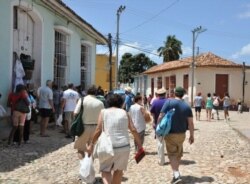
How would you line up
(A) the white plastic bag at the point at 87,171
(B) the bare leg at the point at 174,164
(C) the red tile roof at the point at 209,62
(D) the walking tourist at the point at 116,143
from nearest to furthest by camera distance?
(D) the walking tourist at the point at 116,143
(A) the white plastic bag at the point at 87,171
(B) the bare leg at the point at 174,164
(C) the red tile roof at the point at 209,62

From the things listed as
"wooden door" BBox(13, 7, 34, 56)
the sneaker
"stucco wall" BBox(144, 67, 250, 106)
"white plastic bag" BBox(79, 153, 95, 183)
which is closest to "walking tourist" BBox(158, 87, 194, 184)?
the sneaker

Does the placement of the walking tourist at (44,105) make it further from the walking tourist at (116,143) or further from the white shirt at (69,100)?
the walking tourist at (116,143)

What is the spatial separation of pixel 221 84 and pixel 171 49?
91.1 ft

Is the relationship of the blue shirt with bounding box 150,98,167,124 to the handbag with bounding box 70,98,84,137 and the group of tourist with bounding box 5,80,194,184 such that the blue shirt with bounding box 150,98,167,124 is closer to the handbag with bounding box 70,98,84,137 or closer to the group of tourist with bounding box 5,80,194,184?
the group of tourist with bounding box 5,80,194,184

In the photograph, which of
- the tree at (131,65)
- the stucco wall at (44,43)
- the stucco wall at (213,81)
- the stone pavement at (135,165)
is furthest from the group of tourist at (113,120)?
the tree at (131,65)

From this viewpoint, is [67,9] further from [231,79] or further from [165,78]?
[165,78]

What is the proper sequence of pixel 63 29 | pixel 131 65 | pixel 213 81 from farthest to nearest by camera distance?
1. pixel 131 65
2. pixel 213 81
3. pixel 63 29

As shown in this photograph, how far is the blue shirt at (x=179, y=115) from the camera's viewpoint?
7785 mm

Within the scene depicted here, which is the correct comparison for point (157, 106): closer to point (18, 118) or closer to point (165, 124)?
point (165, 124)

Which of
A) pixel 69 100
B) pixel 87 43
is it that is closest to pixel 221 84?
pixel 87 43

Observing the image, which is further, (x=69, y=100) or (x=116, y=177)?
(x=69, y=100)

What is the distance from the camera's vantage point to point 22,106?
35.2ft

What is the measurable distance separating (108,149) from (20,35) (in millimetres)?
8630

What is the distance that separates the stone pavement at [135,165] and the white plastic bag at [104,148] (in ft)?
6.20
